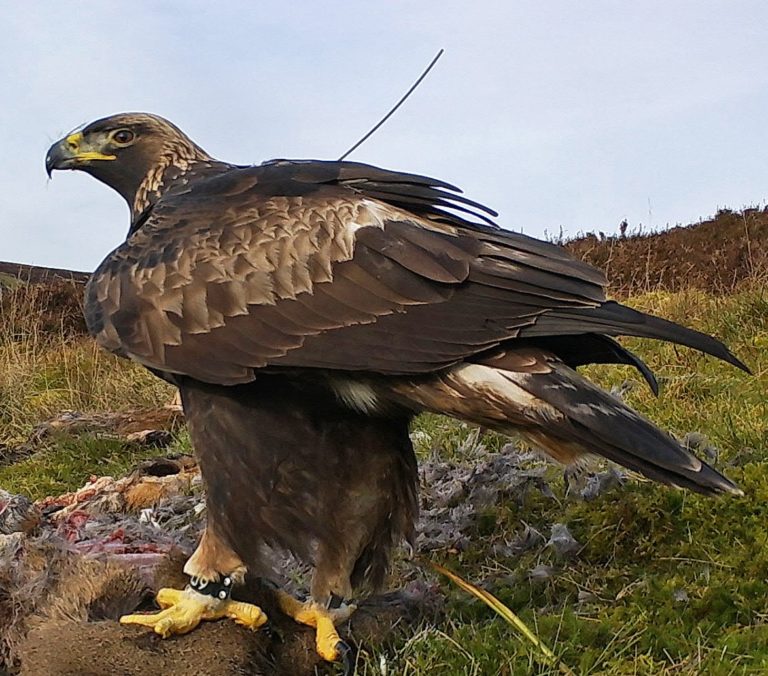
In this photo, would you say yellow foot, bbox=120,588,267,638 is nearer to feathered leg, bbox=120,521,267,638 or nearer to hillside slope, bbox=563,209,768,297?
feathered leg, bbox=120,521,267,638

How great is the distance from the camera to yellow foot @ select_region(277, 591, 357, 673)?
2967 mm

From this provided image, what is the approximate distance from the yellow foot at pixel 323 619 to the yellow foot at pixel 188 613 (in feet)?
0.59

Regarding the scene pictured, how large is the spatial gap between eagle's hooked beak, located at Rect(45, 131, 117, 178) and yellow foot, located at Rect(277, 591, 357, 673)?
2.09 m

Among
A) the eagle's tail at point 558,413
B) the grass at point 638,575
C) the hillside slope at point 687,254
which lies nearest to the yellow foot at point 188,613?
the grass at point 638,575

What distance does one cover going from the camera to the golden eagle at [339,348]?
2729mm

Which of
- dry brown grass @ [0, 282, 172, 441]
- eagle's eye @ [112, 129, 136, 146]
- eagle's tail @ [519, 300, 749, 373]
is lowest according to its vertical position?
dry brown grass @ [0, 282, 172, 441]

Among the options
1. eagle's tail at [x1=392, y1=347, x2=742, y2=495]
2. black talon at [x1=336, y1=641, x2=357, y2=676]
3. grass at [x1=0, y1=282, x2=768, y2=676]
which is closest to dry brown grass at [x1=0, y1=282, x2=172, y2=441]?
grass at [x1=0, y1=282, x2=768, y2=676]

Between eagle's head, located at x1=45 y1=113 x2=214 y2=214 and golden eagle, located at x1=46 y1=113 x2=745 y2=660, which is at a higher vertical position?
eagle's head, located at x1=45 y1=113 x2=214 y2=214

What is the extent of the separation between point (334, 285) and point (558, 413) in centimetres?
79

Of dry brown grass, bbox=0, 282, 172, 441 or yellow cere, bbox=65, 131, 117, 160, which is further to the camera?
dry brown grass, bbox=0, 282, 172, 441

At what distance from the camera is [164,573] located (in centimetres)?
323

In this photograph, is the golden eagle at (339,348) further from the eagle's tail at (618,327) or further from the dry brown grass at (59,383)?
the dry brown grass at (59,383)

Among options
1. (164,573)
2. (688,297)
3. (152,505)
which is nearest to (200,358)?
(164,573)

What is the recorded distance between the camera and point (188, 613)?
2.97m
